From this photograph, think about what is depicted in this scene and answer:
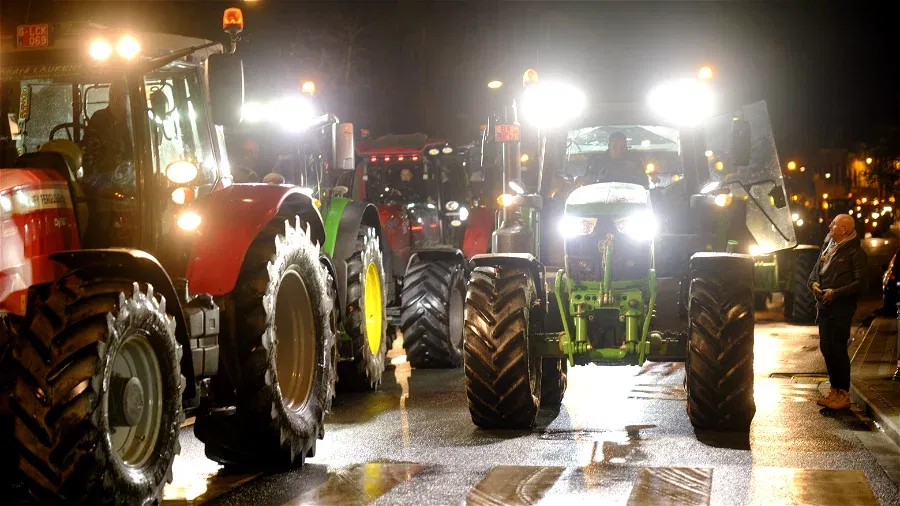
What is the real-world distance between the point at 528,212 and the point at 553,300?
2.61m

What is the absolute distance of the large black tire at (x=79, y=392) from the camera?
19.0ft

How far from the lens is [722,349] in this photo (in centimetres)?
940

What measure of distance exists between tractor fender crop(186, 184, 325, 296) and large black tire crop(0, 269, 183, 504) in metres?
1.20

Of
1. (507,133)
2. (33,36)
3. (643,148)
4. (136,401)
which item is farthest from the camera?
(507,133)

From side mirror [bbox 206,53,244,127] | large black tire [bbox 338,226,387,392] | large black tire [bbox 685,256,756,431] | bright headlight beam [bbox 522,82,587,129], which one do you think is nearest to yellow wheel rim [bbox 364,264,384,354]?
large black tire [bbox 338,226,387,392]

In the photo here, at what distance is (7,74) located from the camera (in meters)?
7.48

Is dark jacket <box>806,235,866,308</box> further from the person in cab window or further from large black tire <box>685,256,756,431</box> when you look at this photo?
the person in cab window

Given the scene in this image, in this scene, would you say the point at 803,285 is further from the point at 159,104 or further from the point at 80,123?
the point at 80,123

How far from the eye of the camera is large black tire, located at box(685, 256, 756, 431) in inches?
370

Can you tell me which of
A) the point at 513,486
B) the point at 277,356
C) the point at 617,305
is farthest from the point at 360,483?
the point at 617,305

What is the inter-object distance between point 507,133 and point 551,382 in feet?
12.0

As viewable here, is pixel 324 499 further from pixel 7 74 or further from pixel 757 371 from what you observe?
pixel 757 371

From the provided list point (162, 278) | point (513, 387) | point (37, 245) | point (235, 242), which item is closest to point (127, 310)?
point (162, 278)

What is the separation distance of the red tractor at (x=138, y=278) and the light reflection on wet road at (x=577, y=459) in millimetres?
564
